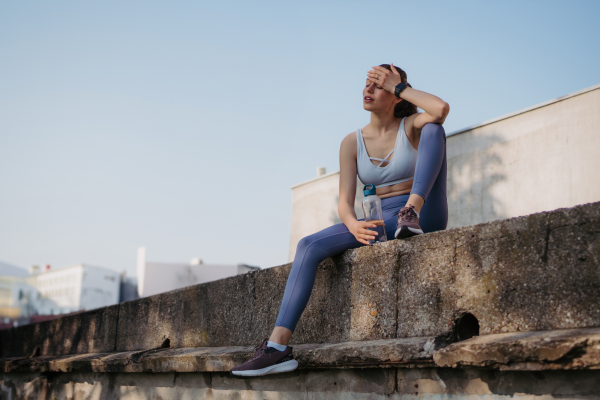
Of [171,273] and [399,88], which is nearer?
[399,88]

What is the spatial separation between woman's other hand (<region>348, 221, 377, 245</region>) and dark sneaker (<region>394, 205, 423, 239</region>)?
23 cm

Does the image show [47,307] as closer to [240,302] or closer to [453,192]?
[453,192]

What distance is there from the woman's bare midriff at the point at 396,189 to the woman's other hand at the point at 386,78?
1.83 feet

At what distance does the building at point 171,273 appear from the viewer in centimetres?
3891

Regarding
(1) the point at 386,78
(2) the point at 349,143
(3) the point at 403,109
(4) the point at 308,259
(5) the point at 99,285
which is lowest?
(4) the point at 308,259

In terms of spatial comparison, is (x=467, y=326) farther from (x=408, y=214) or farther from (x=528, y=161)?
(x=528, y=161)

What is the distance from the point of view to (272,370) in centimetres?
299

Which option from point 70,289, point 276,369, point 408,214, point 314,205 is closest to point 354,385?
point 276,369

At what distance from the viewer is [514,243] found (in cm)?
239

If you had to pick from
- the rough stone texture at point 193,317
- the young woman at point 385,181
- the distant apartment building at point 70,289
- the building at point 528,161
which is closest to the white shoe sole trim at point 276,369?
the young woman at point 385,181

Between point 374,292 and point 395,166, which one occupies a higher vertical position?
point 395,166

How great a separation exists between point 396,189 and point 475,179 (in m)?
8.51

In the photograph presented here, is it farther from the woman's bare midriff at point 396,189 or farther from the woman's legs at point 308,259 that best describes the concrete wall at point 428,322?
the woman's bare midriff at point 396,189

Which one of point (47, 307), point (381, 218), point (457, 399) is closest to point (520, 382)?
point (457, 399)
